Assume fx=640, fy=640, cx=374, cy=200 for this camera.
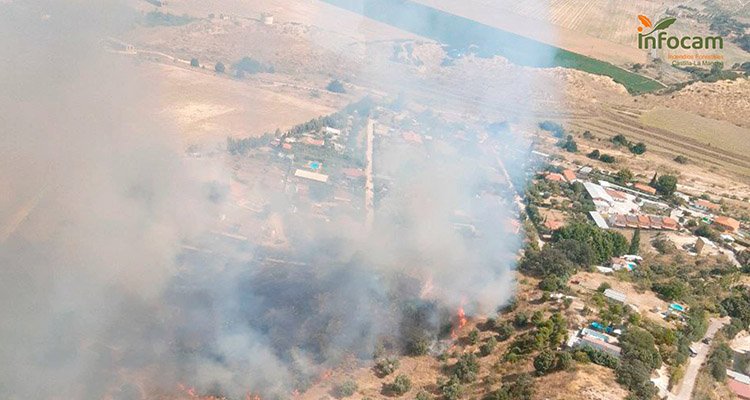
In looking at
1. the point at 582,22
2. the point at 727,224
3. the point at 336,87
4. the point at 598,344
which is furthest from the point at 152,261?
the point at 582,22

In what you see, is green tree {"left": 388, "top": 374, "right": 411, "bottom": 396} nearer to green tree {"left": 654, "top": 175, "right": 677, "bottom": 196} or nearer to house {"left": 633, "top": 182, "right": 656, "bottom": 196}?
house {"left": 633, "top": 182, "right": 656, "bottom": 196}

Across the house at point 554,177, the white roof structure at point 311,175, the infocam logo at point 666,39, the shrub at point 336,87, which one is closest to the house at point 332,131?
the white roof structure at point 311,175

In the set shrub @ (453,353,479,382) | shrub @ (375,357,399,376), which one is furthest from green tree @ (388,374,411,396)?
shrub @ (453,353,479,382)

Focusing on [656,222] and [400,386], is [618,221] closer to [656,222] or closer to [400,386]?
[656,222]

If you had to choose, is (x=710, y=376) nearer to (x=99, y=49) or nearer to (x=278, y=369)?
(x=278, y=369)

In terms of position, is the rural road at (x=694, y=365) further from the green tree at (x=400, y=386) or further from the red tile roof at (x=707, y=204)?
the red tile roof at (x=707, y=204)

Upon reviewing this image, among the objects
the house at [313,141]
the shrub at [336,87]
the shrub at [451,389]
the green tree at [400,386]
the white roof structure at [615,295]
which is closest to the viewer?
the shrub at [451,389]
